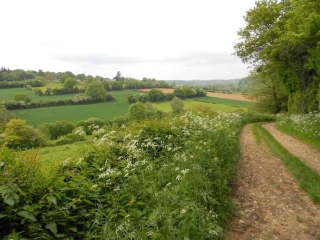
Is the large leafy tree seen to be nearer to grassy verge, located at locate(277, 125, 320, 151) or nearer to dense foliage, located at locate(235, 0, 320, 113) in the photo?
dense foliage, located at locate(235, 0, 320, 113)

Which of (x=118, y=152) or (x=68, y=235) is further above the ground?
(x=118, y=152)

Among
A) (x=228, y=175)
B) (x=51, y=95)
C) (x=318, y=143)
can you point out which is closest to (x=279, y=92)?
(x=318, y=143)

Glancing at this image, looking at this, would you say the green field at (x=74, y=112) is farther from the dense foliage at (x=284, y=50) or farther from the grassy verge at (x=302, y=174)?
the grassy verge at (x=302, y=174)

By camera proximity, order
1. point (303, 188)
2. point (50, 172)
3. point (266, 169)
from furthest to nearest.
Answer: point (266, 169) → point (303, 188) → point (50, 172)

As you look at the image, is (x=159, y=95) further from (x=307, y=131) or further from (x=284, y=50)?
(x=307, y=131)

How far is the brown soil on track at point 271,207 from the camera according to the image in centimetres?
464

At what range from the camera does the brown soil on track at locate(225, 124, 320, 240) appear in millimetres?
4645

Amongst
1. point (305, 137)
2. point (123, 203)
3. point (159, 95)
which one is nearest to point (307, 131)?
point (305, 137)

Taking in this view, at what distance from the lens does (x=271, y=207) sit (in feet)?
18.2

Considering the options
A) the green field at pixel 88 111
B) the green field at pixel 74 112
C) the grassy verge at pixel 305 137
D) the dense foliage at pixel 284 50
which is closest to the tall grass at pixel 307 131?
the grassy verge at pixel 305 137

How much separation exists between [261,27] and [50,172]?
26211 mm

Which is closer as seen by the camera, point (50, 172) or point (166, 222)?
point (166, 222)

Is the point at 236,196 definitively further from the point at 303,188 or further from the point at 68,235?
the point at 68,235

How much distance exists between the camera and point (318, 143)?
11.2 metres
